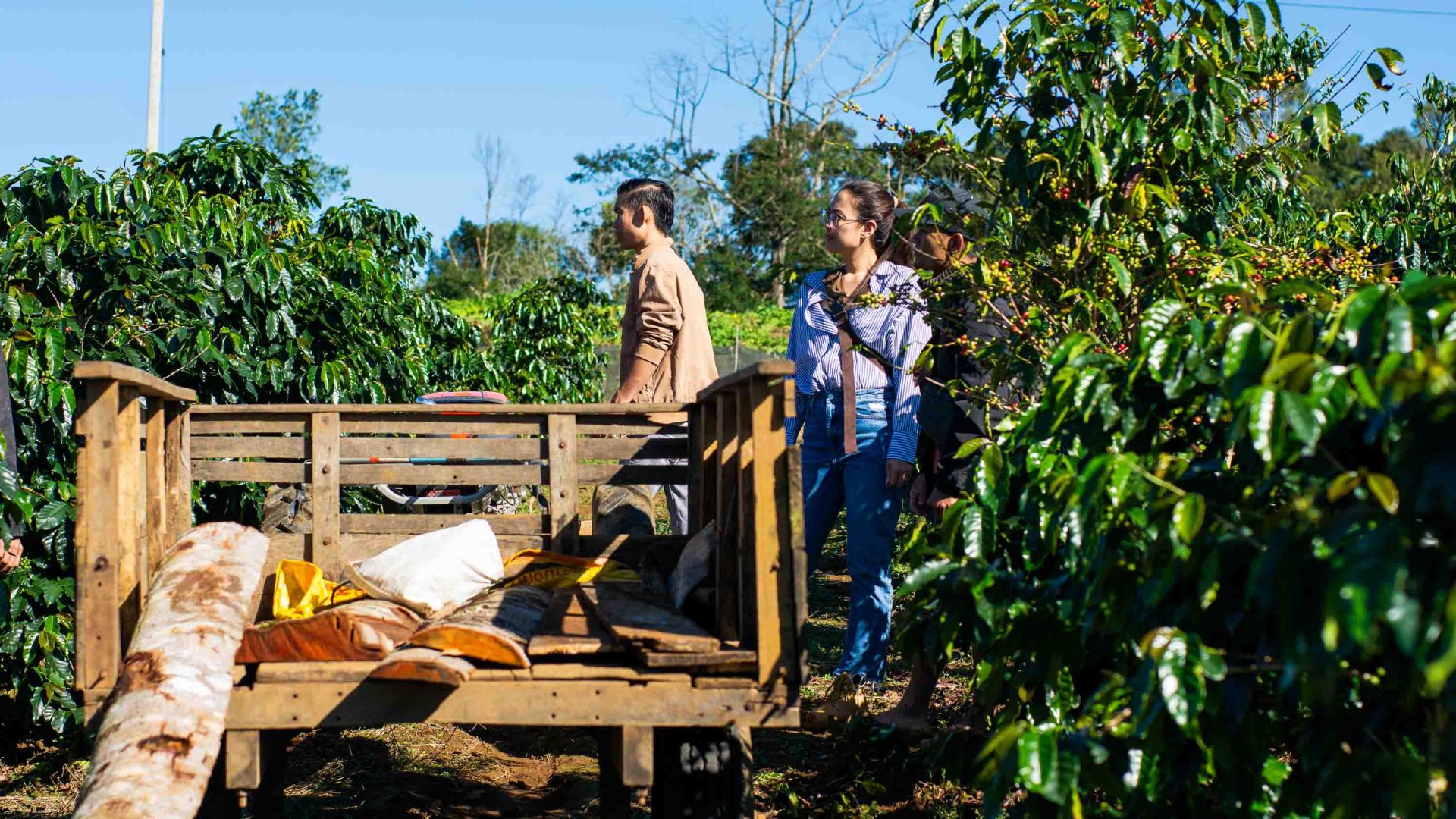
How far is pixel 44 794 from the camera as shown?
4109 millimetres

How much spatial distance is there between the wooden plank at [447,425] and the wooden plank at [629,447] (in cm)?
16

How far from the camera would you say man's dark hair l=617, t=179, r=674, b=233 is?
5.17 metres

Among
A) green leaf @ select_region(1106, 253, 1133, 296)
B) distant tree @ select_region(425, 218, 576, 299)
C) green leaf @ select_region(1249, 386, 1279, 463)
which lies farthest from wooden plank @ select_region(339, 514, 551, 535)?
distant tree @ select_region(425, 218, 576, 299)

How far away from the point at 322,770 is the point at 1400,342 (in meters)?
3.91

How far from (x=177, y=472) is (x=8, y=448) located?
1.53 feet

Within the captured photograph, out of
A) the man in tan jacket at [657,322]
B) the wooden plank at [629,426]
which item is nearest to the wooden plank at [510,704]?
the wooden plank at [629,426]

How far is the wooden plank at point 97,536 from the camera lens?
9.52 ft

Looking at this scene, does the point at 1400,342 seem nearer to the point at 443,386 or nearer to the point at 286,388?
the point at 286,388

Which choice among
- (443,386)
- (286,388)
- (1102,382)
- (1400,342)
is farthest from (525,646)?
(443,386)

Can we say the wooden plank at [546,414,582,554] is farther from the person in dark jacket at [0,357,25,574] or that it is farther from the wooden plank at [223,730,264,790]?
the person in dark jacket at [0,357,25,574]

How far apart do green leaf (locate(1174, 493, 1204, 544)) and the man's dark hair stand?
3.68 meters

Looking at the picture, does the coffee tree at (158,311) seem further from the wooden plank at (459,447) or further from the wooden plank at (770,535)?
the wooden plank at (770,535)

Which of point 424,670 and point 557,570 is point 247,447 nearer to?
point 557,570

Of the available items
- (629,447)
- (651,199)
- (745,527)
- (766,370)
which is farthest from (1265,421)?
(651,199)
